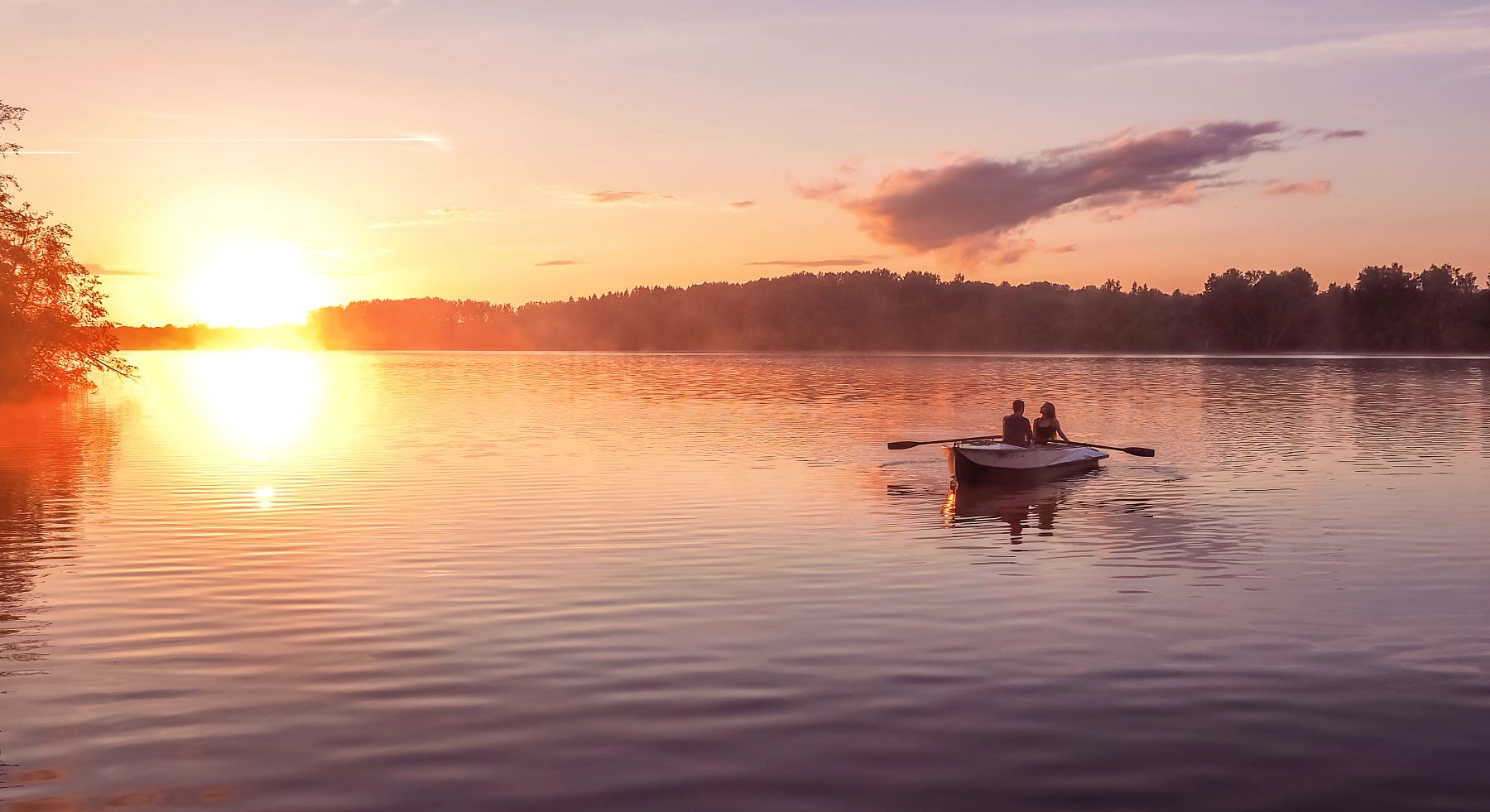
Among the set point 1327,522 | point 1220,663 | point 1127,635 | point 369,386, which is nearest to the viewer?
point 1220,663

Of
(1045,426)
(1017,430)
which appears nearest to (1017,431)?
(1017,430)

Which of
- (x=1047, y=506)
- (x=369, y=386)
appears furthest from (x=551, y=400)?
(x=1047, y=506)

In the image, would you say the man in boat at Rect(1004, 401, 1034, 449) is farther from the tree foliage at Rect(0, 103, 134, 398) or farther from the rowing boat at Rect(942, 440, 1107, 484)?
the tree foliage at Rect(0, 103, 134, 398)

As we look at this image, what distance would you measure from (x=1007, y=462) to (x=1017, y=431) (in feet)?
5.94

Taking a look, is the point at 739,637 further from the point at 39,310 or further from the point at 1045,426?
the point at 39,310

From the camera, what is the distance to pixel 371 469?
39.6 meters

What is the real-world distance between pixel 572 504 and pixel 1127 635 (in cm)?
1687

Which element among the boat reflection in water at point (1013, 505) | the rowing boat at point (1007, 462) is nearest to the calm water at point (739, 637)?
the boat reflection in water at point (1013, 505)

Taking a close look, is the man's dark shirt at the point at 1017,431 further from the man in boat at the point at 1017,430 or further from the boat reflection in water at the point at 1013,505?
the boat reflection in water at the point at 1013,505

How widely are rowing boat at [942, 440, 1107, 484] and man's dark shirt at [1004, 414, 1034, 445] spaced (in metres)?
0.35

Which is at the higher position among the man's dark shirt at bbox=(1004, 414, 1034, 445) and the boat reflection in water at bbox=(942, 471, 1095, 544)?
the man's dark shirt at bbox=(1004, 414, 1034, 445)

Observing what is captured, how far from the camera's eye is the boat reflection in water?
27753 millimetres

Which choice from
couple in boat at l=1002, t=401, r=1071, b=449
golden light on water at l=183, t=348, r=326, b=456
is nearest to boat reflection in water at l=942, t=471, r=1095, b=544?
couple in boat at l=1002, t=401, r=1071, b=449

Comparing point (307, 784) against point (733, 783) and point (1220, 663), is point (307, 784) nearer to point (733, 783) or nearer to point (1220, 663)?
point (733, 783)
